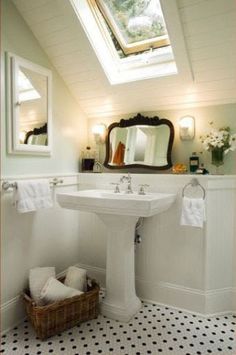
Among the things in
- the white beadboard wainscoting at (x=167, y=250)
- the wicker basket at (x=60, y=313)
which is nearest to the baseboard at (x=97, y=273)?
the white beadboard wainscoting at (x=167, y=250)

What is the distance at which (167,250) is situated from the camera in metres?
2.12

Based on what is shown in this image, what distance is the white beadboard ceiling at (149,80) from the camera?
5.37ft

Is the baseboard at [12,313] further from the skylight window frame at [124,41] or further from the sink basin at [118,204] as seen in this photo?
the skylight window frame at [124,41]

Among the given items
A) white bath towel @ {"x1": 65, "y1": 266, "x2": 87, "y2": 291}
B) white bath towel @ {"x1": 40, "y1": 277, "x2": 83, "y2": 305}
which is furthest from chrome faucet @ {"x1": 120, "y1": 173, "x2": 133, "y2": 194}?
white bath towel @ {"x1": 40, "y1": 277, "x2": 83, "y2": 305}

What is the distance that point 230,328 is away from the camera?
1.85 meters

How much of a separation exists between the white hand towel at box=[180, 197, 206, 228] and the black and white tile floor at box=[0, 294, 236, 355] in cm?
74

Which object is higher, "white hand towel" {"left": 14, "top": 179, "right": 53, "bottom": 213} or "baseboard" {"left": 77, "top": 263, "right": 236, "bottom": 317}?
"white hand towel" {"left": 14, "top": 179, "right": 53, "bottom": 213}

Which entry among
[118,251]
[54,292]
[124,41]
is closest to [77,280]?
[54,292]

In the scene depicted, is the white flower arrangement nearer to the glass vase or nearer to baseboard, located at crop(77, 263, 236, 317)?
the glass vase

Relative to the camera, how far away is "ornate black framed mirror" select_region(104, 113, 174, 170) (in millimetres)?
2248

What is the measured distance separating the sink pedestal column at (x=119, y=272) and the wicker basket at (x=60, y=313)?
0.39ft

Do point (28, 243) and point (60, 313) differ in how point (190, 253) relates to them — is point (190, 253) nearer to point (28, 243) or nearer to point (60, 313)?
point (60, 313)

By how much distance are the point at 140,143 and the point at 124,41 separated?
2.79 ft

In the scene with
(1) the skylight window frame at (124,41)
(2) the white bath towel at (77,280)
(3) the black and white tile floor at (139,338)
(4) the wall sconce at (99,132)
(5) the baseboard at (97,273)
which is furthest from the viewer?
(4) the wall sconce at (99,132)
